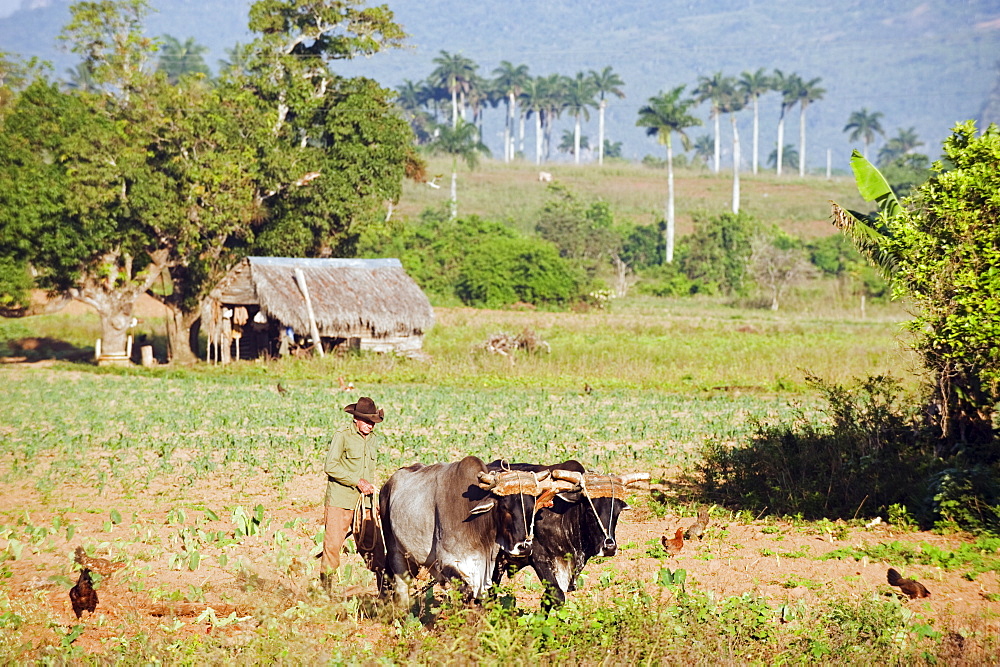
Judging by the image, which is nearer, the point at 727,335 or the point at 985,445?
the point at 985,445

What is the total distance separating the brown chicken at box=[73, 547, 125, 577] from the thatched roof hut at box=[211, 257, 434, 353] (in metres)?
20.0

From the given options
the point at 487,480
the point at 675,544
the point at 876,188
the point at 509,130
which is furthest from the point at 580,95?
the point at 487,480

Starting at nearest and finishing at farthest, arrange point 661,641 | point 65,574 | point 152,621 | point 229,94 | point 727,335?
point 661,641
point 152,621
point 65,574
point 229,94
point 727,335

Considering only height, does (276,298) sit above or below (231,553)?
above

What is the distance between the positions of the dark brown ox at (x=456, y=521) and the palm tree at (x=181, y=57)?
119 m

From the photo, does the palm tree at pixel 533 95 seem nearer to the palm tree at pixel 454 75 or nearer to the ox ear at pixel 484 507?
the palm tree at pixel 454 75

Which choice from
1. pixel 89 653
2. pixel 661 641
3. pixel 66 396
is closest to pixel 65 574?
pixel 89 653

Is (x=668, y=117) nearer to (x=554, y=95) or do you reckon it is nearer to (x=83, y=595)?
(x=83, y=595)

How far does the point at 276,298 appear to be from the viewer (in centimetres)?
2969

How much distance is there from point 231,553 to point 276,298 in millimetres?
19719

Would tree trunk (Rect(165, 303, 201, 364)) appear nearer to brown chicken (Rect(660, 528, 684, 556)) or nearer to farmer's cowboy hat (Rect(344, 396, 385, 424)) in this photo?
brown chicken (Rect(660, 528, 684, 556))

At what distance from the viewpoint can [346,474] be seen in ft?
28.1

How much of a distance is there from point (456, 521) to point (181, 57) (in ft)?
414

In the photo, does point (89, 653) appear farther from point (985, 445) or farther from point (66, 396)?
point (66, 396)
